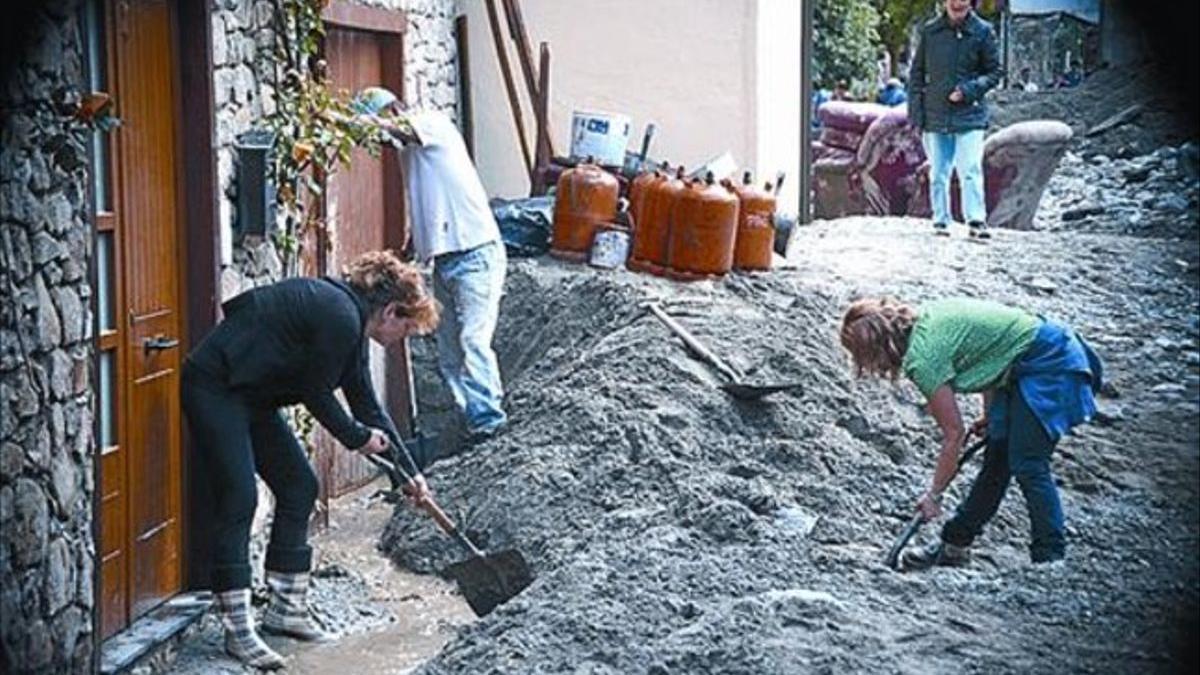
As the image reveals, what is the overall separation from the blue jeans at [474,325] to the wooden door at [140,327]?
8.19 ft

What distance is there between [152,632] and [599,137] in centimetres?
638

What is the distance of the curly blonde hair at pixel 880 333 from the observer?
6.96m

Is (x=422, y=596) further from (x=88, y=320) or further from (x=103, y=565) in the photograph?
(x=88, y=320)

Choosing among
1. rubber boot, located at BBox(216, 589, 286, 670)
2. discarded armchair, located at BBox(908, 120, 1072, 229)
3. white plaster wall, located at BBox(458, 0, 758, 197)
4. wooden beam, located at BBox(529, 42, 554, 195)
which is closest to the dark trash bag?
wooden beam, located at BBox(529, 42, 554, 195)

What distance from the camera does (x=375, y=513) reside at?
973 centimetres

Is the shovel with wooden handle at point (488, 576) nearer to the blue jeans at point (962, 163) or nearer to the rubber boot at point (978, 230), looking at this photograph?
the blue jeans at point (962, 163)

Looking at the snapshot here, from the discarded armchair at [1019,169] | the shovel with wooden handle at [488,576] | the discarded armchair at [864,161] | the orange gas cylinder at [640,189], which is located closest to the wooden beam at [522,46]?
the orange gas cylinder at [640,189]

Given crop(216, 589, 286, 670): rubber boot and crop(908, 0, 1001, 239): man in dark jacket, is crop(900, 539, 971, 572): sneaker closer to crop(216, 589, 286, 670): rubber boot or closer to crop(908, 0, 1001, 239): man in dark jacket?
crop(216, 589, 286, 670): rubber boot

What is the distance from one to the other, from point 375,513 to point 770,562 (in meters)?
3.47

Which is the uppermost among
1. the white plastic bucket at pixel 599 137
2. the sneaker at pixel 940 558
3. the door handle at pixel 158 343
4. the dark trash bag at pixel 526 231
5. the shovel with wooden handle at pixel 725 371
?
the white plastic bucket at pixel 599 137

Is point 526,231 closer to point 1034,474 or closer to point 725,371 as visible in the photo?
point 725,371

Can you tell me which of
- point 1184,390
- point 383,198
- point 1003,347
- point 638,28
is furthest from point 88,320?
point 638,28

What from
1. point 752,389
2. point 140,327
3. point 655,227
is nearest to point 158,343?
point 140,327

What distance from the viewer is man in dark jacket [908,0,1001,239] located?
530 inches
